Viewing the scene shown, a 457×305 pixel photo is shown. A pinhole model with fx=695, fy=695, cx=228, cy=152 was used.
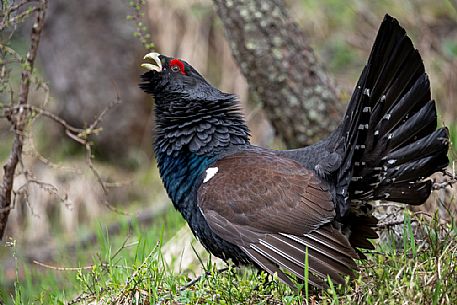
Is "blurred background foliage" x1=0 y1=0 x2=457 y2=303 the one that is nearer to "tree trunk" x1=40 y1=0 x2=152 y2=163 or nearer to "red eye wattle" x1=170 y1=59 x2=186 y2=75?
"tree trunk" x1=40 y1=0 x2=152 y2=163

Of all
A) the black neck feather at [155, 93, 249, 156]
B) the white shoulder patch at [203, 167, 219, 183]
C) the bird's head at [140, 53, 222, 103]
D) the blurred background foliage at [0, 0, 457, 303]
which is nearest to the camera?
the white shoulder patch at [203, 167, 219, 183]

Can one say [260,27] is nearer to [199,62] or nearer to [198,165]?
[198,165]

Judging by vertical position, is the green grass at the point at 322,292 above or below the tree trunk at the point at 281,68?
below

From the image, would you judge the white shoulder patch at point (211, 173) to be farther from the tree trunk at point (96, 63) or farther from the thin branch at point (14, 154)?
the tree trunk at point (96, 63)

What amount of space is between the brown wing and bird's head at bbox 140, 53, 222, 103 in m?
0.68

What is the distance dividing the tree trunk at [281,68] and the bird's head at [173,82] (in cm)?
151

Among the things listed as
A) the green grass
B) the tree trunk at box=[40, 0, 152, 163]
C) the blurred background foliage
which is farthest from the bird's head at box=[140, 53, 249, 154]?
the tree trunk at box=[40, 0, 152, 163]

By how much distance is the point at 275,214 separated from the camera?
431cm

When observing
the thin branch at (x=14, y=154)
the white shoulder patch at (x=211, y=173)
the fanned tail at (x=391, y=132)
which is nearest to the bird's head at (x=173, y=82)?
the white shoulder patch at (x=211, y=173)

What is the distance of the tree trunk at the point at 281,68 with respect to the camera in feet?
21.1

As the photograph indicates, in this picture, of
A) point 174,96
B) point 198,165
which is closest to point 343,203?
point 198,165

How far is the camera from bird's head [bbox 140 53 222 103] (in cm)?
500

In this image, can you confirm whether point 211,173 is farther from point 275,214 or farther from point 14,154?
point 14,154

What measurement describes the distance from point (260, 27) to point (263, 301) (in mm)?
3126
